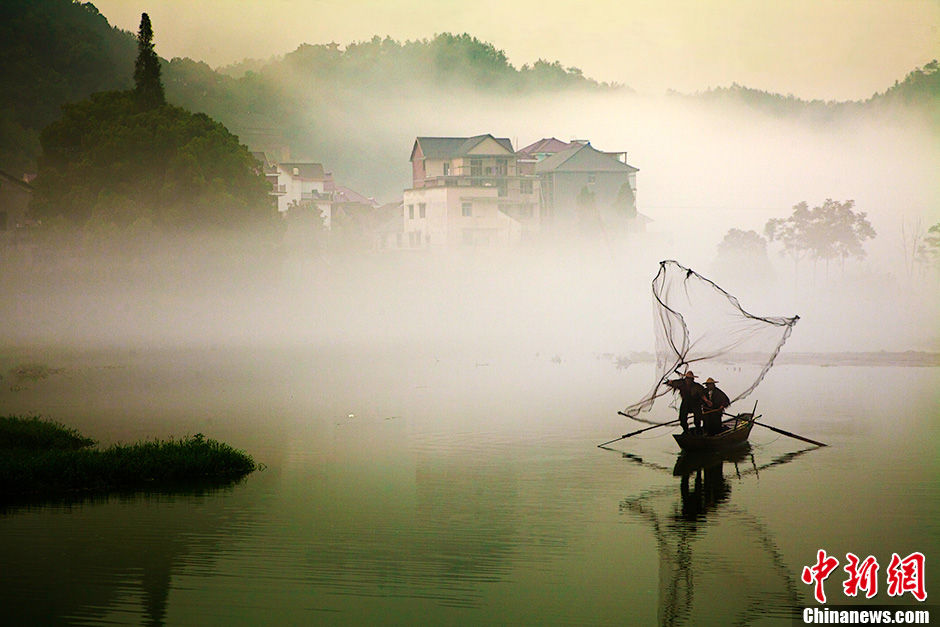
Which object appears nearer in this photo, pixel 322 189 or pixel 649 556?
pixel 649 556

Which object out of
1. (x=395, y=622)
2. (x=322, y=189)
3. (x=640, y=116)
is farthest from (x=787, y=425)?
(x=640, y=116)

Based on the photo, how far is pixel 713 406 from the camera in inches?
991

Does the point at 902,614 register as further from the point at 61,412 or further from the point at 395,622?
the point at 61,412

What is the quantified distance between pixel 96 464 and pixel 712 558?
1271 cm

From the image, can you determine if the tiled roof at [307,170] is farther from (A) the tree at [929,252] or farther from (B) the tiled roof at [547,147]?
(A) the tree at [929,252]

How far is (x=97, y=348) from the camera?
2339 inches

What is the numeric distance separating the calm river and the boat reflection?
53 millimetres

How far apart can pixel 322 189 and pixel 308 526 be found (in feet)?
278

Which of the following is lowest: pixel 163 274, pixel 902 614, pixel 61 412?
pixel 902 614

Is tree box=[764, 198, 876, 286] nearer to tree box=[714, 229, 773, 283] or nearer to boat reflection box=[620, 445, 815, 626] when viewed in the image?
tree box=[714, 229, 773, 283]

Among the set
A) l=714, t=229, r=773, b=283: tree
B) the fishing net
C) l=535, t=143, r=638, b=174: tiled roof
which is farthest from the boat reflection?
l=714, t=229, r=773, b=283: tree

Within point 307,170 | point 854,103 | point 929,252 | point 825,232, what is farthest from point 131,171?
point 854,103

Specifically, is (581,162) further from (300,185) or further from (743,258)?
(300,185)

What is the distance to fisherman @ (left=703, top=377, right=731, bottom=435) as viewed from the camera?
25094mm
